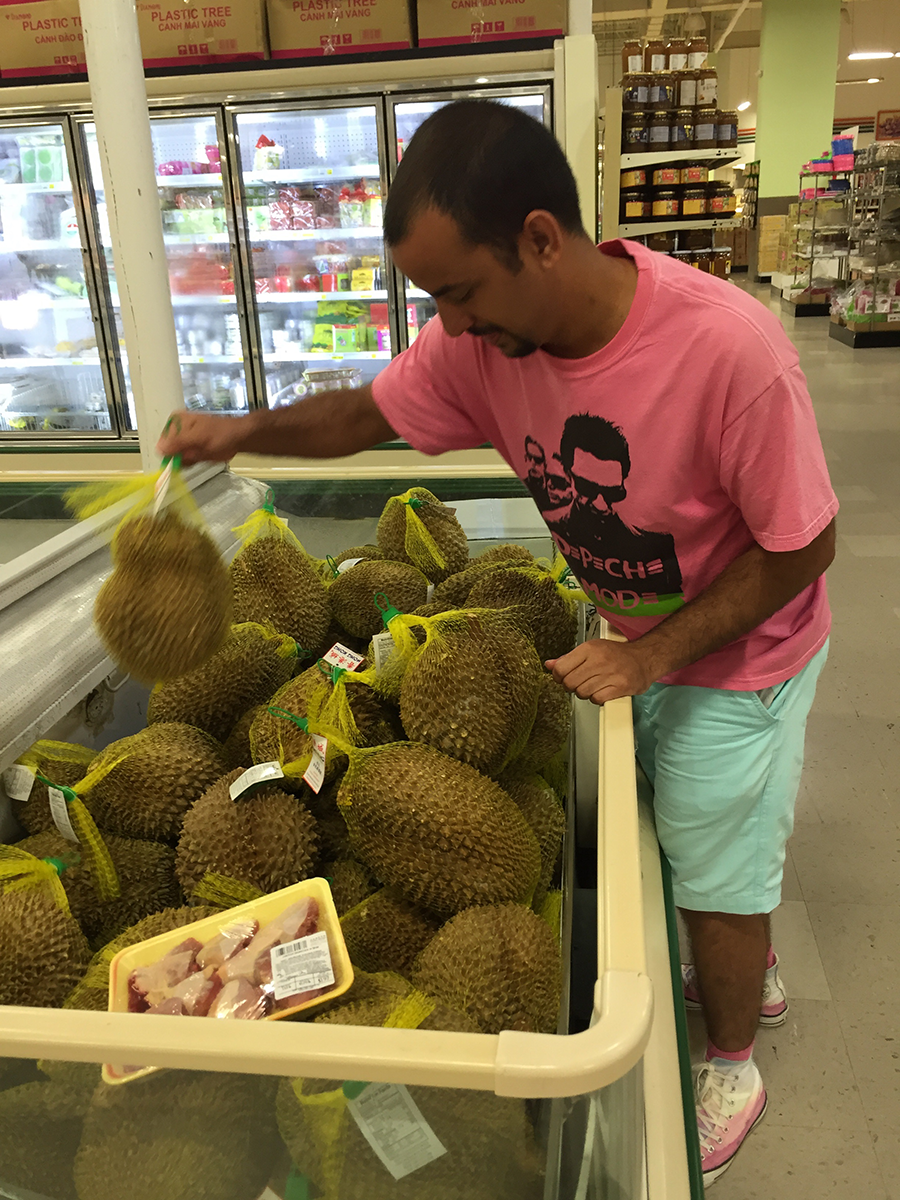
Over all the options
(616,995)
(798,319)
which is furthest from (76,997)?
(798,319)

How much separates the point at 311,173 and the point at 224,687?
369 cm

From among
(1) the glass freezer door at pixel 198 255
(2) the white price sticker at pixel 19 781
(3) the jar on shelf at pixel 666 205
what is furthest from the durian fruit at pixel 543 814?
(3) the jar on shelf at pixel 666 205

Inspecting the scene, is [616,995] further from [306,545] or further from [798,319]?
[798,319]

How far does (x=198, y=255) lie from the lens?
467cm

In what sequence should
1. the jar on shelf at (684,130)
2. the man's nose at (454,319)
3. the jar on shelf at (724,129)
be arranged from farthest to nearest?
the jar on shelf at (724,129) → the jar on shelf at (684,130) → the man's nose at (454,319)

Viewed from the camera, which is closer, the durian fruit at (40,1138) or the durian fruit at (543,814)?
the durian fruit at (40,1138)

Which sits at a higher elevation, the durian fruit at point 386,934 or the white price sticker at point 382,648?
the white price sticker at point 382,648

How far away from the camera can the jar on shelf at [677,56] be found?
19.3 feet

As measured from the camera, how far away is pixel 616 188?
4945 mm

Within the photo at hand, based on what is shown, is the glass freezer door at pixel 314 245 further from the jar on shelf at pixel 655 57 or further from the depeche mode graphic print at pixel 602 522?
the depeche mode graphic print at pixel 602 522

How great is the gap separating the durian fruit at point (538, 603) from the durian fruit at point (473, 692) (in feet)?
0.72

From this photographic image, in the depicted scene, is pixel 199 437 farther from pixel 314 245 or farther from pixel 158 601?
pixel 314 245

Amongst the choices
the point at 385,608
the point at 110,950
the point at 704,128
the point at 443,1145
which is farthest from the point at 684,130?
the point at 443,1145

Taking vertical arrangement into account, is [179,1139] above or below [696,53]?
below
